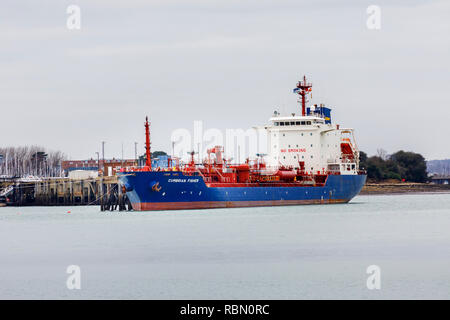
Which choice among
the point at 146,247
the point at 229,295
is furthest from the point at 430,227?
Result: the point at 229,295

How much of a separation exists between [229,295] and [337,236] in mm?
16357

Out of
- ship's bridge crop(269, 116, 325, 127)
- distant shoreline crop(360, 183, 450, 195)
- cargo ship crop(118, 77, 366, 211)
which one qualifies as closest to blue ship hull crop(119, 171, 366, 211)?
cargo ship crop(118, 77, 366, 211)

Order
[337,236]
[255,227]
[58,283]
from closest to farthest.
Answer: [58,283], [337,236], [255,227]

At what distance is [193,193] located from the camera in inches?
2186

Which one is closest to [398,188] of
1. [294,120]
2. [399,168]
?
[399,168]

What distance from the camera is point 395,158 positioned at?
145250 mm

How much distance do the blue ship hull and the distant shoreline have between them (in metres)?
61.2

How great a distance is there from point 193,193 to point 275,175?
8.73m

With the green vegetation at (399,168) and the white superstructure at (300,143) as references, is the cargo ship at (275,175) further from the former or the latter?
the green vegetation at (399,168)

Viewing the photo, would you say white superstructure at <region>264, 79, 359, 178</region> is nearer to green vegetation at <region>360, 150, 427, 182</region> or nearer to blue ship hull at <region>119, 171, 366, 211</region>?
blue ship hull at <region>119, 171, 366, 211</region>

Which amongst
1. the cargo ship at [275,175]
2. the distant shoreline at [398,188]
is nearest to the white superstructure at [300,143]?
the cargo ship at [275,175]

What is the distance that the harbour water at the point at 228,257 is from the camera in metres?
24.5

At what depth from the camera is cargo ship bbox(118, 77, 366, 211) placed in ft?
179
